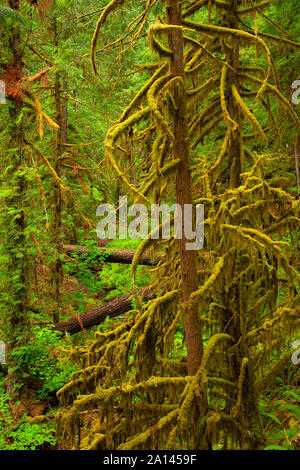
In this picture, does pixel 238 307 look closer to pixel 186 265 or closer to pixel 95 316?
pixel 186 265

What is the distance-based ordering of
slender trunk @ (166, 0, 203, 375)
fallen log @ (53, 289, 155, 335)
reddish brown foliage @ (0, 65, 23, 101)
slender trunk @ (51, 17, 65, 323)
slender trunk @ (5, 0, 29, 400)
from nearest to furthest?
slender trunk @ (166, 0, 203, 375) → reddish brown foliage @ (0, 65, 23, 101) → slender trunk @ (5, 0, 29, 400) → fallen log @ (53, 289, 155, 335) → slender trunk @ (51, 17, 65, 323)

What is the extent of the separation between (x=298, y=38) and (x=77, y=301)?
10077 mm

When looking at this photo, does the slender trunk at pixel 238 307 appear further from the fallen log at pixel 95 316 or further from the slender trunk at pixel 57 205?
the slender trunk at pixel 57 205

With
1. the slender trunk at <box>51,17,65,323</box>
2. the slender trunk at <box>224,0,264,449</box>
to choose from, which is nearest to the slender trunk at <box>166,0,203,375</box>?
the slender trunk at <box>224,0,264,449</box>

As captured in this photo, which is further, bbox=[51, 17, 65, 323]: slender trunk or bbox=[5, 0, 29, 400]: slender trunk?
bbox=[51, 17, 65, 323]: slender trunk

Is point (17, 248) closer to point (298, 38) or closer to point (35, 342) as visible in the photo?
point (35, 342)

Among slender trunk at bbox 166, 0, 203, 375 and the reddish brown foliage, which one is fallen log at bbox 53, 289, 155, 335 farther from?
slender trunk at bbox 166, 0, 203, 375

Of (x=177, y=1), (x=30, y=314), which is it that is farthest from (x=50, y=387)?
(x=177, y=1)

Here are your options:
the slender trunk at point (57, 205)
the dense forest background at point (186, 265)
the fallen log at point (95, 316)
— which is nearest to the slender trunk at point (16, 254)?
the dense forest background at point (186, 265)

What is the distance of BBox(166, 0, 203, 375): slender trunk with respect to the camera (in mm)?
3488

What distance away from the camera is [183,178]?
11.9 feet

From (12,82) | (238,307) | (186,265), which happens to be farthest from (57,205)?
(186,265)
